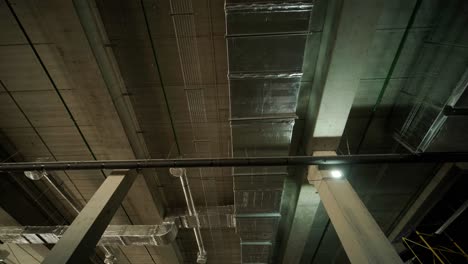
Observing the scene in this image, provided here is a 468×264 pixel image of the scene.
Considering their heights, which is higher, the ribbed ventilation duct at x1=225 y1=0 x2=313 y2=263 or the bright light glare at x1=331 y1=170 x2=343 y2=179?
the ribbed ventilation duct at x1=225 y1=0 x2=313 y2=263

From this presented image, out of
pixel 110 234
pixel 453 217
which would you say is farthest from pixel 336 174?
pixel 110 234

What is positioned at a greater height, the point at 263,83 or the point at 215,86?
the point at 215,86

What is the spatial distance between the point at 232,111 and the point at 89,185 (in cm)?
367

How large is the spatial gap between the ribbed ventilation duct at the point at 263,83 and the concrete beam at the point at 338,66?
19.0 inches

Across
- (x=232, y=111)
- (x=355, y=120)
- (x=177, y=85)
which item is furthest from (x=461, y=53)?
(x=177, y=85)

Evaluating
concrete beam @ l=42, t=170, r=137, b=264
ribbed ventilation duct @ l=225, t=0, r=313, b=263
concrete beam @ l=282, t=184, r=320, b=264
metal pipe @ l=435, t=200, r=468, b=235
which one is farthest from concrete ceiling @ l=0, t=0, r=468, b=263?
metal pipe @ l=435, t=200, r=468, b=235

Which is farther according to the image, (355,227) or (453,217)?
(453,217)

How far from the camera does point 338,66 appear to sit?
106 inches

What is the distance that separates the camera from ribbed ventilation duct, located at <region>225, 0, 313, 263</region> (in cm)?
220

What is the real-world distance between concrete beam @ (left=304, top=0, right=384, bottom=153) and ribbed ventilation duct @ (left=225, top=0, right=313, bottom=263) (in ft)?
1.58

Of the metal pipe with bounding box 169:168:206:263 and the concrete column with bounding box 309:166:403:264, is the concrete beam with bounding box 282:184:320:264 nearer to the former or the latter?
the concrete column with bounding box 309:166:403:264

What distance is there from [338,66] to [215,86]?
5.69 feet

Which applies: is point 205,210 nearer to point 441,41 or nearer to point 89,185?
point 89,185

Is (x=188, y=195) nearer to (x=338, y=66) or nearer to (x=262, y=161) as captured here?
(x=262, y=161)
